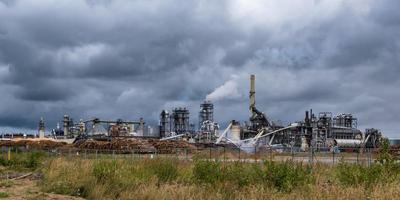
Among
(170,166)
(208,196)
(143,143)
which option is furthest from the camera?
(143,143)

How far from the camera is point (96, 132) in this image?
13212 cm

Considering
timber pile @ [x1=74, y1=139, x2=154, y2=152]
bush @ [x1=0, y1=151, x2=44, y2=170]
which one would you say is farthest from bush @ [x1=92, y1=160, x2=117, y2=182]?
timber pile @ [x1=74, y1=139, x2=154, y2=152]

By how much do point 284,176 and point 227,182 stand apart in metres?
1.95

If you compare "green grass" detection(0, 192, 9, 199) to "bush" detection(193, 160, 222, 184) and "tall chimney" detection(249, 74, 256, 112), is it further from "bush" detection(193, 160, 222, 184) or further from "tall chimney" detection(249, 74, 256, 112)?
"tall chimney" detection(249, 74, 256, 112)

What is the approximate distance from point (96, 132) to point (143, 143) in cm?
3979

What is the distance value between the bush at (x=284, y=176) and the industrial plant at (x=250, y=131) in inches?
3799

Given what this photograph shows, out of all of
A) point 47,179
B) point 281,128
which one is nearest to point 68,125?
point 281,128

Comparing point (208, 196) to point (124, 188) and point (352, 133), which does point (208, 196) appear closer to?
point (124, 188)

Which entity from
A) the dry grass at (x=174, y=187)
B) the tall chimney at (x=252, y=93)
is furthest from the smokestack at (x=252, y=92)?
the dry grass at (x=174, y=187)

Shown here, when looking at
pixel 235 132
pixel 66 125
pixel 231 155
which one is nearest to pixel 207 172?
pixel 231 155

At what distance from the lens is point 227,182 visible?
59.6 feet

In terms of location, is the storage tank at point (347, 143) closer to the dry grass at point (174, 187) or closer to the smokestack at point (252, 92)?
the smokestack at point (252, 92)

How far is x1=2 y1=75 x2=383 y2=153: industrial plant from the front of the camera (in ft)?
400

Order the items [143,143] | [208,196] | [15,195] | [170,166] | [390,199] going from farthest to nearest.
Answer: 1. [143,143]
2. [170,166]
3. [15,195]
4. [208,196]
5. [390,199]
